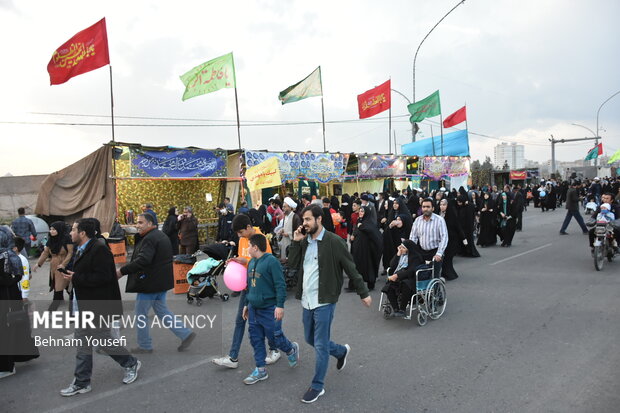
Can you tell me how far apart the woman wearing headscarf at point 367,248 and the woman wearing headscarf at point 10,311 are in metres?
5.18

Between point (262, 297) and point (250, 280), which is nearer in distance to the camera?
point (262, 297)

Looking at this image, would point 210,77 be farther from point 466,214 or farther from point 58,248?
point 58,248

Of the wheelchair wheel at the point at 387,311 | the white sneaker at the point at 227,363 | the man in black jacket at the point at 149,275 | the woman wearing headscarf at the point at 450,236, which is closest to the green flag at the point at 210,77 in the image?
the woman wearing headscarf at the point at 450,236

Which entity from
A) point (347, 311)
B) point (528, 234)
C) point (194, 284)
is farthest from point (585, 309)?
point (528, 234)

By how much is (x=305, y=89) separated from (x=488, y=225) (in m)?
9.86

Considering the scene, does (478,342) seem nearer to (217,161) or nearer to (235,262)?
(235,262)

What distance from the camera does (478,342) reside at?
200 inches

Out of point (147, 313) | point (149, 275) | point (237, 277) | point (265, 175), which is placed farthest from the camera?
point (265, 175)

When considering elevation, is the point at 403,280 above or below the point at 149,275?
below

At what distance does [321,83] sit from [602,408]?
17094 millimetres

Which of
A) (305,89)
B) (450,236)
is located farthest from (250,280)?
(305,89)

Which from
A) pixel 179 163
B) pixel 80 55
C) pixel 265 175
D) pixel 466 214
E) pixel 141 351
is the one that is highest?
pixel 80 55

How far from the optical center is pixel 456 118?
24.5 meters

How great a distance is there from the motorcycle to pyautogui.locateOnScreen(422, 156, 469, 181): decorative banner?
13488 millimetres
